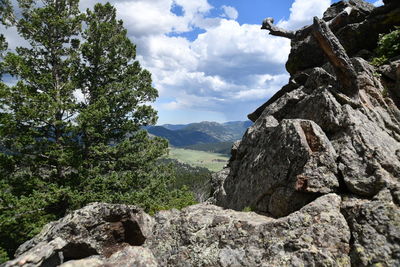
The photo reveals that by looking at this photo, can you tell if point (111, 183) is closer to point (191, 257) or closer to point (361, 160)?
point (191, 257)

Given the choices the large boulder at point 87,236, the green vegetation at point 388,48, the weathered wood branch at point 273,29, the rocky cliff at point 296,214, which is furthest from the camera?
the weathered wood branch at point 273,29

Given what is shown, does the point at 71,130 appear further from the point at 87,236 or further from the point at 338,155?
the point at 338,155

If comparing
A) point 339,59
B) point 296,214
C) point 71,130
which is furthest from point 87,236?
point 71,130

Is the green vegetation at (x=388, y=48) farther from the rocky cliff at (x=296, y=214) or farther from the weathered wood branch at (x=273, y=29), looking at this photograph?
the weathered wood branch at (x=273, y=29)

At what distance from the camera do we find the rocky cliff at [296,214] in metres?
6.92

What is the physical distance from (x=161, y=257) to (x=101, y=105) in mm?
19576

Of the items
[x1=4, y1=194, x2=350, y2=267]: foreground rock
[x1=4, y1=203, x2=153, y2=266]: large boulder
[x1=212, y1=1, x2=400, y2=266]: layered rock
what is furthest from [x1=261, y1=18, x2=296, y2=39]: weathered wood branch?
[x1=4, y1=203, x2=153, y2=266]: large boulder

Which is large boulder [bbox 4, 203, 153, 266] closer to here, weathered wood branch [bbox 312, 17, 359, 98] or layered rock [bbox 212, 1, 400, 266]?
layered rock [bbox 212, 1, 400, 266]

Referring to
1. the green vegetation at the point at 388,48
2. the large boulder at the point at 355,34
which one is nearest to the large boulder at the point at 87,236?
the green vegetation at the point at 388,48

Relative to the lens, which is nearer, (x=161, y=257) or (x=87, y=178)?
(x=161, y=257)

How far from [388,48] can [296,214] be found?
1630cm

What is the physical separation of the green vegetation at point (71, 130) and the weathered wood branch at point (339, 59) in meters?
17.8

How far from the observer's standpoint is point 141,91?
30.8 metres

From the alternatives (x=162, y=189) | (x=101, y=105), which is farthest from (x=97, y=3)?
(x=162, y=189)
